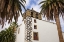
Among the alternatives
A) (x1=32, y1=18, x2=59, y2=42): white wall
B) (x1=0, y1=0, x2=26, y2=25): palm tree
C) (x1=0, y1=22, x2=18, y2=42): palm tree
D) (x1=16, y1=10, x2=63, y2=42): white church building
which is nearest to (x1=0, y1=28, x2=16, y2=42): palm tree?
(x1=0, y1=22, x2=18, y2=42): palm tree

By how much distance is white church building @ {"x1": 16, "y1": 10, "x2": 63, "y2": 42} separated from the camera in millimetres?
28109

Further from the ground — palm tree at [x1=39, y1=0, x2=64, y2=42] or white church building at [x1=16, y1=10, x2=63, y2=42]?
palm tree at [x1=39, y1=0, x2=64, y2=42]

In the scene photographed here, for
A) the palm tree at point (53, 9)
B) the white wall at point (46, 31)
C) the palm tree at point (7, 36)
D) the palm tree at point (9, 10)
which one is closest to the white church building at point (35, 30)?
the white wall at point (46, 31)

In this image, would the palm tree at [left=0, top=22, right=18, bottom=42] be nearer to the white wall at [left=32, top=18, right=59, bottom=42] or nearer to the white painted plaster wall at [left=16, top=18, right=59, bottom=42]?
the white painted plaster wall at [left=16, top=18, right=59, bottom=42]

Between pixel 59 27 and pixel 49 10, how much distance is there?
307 cm

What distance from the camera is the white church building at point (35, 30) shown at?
28.1 meters

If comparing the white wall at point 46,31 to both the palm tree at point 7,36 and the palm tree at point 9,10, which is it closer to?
the palm tree at point 7,36

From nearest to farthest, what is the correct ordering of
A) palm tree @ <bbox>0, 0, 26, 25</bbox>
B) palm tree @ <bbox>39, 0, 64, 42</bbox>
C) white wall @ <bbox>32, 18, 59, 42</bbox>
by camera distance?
palm tree @ <bbox>0, 0, 26, 25</bbox> → palm tree @ <bbox>39, 0, 64, 42</bbox> → white wall @ <bbox>32, 18, 59, 42</bbox>

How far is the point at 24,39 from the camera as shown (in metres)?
27.7

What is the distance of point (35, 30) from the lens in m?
29.3

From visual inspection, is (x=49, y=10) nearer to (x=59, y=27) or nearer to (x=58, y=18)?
(x=58, y=18)

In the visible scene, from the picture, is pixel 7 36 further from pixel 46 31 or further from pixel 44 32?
pixel 46 31

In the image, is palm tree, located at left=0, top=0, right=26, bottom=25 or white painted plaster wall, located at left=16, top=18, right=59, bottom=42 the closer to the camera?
palm tree, located at left=0, top=0, right=26, bottom=25

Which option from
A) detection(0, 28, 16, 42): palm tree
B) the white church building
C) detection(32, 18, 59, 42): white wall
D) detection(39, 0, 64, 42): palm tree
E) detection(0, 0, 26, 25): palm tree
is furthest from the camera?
detection(0, 28, 16, 42): palm tree
